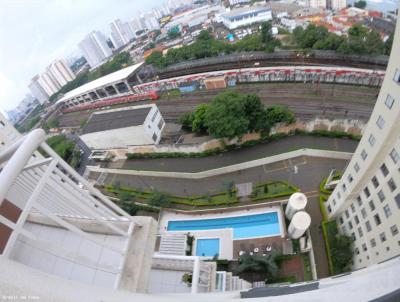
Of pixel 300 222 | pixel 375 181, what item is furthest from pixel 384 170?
pixel 300 222

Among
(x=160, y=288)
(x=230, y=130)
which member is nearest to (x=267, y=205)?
(x=230, y=130)

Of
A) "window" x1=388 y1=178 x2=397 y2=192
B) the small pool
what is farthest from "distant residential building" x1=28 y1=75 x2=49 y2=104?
"window" x1=388 y1=178 x2=397 y2=192

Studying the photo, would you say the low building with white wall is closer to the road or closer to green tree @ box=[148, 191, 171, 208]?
the road

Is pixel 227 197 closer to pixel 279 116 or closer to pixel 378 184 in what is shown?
pixel 279 116

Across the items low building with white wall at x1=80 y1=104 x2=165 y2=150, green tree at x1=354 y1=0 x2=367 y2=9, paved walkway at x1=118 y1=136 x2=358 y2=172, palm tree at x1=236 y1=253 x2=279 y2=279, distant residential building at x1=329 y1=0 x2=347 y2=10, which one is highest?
distant residential building at x1=329 y1=0 x2=347 y2=10

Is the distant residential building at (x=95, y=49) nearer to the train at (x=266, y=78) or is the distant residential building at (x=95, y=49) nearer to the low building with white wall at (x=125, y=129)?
the train at (x=266, y=78)

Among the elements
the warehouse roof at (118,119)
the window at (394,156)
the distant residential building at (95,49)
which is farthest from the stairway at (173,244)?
the distant residential building at (95,49)

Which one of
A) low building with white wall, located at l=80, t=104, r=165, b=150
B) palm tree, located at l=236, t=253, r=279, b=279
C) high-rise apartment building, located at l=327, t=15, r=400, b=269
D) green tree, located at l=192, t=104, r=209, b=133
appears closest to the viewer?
high-rise apartment building, located at l=327, t=15, r=400, b=269
